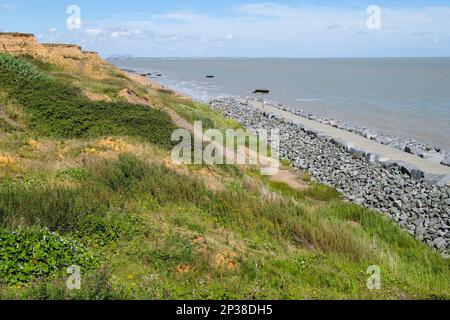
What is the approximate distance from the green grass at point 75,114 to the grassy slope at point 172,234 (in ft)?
4.06

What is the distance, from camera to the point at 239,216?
10.7 meters

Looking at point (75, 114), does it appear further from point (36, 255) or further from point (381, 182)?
point (381, 182)

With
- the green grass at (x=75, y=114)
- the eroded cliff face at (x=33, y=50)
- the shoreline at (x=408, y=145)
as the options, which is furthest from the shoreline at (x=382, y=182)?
the eroded cliff face at (x=33, y=50)

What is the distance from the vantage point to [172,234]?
351 inches

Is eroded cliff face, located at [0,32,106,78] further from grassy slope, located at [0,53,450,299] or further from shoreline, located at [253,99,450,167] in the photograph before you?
shoreline, located at [253,99,450,167]

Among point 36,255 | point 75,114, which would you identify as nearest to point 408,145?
point 75,114

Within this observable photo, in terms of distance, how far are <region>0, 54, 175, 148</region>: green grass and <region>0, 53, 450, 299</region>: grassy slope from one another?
48.7 inches

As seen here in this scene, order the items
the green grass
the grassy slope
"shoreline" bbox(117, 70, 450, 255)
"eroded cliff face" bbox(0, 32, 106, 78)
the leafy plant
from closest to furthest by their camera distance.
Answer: the leafy plant
the grassy slope
"shoreline" bbox(117, 70, 450, 255)
the green grass
"eroded cliff face" bbox(0, 32, 106, 78)

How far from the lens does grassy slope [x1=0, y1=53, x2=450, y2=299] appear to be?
7.03 m

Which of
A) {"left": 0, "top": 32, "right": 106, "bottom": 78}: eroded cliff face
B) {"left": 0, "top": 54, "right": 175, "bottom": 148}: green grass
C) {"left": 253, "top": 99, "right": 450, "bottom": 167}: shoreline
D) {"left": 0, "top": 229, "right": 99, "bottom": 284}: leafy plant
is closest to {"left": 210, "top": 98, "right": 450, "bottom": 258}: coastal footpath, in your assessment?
{"left": 253, "top": 99, "right": 450, "bottom": 167}: shoreline

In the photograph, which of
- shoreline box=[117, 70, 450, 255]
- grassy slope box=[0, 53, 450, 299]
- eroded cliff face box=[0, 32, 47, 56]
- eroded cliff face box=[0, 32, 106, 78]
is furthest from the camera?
eroded cliff face box=[0, 32, 106, 78]

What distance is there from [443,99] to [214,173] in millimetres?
47714

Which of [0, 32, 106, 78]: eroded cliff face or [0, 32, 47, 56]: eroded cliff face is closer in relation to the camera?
[0, 32, 47, 56]: eroded cliff face
